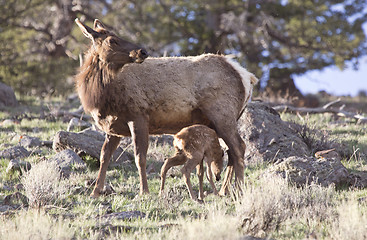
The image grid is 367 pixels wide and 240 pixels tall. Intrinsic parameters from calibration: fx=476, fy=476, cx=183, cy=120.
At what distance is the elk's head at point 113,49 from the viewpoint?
7332 millimetres

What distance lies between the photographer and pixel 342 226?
491 centimetres

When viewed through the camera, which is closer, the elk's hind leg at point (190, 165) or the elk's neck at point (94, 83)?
the elk's hind leg at point (190, 165)

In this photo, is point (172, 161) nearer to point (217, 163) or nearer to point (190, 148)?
point (190, 148)

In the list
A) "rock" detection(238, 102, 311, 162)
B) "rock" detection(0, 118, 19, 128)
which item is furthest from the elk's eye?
"rock" detection(0, 118, 19, 128)

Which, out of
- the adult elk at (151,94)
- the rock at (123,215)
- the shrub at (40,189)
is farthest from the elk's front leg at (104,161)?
the rock at (123,215)

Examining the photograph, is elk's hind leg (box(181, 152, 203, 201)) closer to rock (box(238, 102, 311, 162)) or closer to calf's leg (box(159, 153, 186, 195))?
calf's leg (box(159, 153, 186, 195))

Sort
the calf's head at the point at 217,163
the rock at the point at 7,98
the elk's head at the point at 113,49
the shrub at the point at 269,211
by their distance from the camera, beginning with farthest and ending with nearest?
1. the rock at the point at 7,98
2. the calf's head at the point at 217,163
3. the elk's head at the point at 113,49
4. the shrub at the point at 269,211

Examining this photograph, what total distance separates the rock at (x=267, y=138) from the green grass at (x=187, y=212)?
0.89 metres

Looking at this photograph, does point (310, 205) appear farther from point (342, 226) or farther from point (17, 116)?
point (17, 116)

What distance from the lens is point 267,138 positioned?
34.6 ft

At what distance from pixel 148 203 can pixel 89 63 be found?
2.62 m

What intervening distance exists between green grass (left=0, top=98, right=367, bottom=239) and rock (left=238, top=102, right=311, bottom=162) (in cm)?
89

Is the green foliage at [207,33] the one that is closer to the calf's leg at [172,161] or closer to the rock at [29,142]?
the rock at [29,142]

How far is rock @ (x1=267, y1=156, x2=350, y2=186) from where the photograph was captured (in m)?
7.76
